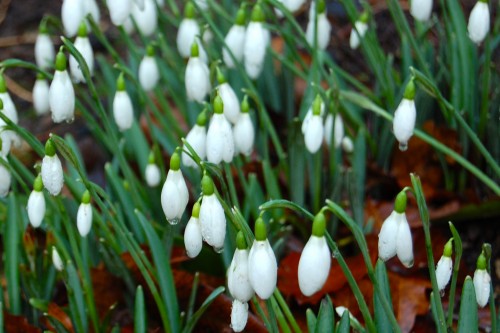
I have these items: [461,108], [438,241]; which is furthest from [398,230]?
[461,108]

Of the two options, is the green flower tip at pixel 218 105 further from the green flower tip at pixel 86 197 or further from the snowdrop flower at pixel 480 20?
the snowdrop flower at pixel 480 20

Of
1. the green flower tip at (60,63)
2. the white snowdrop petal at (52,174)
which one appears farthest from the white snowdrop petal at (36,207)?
the green flower tip at (60,63)

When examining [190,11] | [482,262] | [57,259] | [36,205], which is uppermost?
[190,11]

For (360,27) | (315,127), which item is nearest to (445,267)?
(315,127)

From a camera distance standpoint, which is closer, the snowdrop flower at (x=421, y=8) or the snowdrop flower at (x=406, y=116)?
the snowdrop flower at (x=406, y=116)

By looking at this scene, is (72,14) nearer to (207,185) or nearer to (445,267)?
(207,185)

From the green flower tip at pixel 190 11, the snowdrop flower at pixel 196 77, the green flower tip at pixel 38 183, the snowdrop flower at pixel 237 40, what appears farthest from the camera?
the green flower tip at pixel 190 11

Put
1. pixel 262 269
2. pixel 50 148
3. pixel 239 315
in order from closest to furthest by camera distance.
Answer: pixel 262 269 < pixel 239 315 < pixel 50 148
